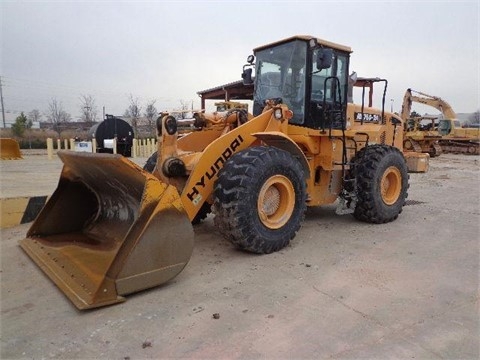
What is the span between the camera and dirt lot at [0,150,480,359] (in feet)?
8.52

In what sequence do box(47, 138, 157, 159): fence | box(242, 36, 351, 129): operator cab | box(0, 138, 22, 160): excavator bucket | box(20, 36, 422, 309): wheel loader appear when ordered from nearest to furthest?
box(20, 36, 422, 309): wheel loader, box(242, 36, 351, 129): operator cab, box(0, 138, 22, 160): excavator bucket, box(47, 138, 157, 159): fence

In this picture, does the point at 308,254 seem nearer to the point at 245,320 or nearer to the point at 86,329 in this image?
the point at 245,320

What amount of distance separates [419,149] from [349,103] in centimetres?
1705

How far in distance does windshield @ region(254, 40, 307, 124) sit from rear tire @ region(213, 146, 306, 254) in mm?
1250

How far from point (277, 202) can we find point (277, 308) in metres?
1.72

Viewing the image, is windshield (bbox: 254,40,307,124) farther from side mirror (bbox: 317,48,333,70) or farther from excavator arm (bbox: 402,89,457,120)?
excavator arm (bbox: 402,89,457,120)

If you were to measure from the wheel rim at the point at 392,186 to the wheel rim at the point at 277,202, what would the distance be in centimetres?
227

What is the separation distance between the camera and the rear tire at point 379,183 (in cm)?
575

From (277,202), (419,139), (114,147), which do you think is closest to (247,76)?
(277,202)

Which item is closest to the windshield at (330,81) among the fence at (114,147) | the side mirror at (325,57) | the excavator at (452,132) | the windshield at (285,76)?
the windshield at (285,76)

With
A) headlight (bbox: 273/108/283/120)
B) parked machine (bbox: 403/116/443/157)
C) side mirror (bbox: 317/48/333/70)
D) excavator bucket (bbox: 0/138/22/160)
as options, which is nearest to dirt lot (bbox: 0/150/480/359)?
headlight (bbox: 273/108/283/120)

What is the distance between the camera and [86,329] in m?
2.78

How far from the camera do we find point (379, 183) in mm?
5832

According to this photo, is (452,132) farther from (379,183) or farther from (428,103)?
(379,183)
